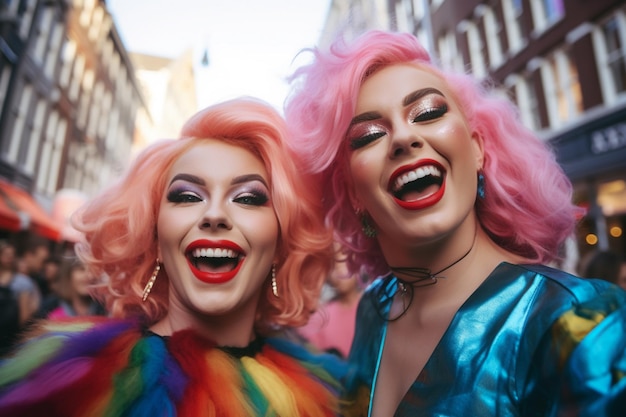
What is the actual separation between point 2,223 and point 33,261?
3.56 m

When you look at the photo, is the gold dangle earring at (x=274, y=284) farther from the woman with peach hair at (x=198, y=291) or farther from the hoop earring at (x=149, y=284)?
the hoop earring at (x=149, y=284)

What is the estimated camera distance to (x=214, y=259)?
1.50 meters

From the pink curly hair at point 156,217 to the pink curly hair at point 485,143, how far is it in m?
0.14

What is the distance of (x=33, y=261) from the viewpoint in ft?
16.0

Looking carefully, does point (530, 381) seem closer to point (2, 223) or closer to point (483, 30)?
point (2, 223)

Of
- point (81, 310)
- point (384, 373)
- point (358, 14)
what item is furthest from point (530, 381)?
point (81, 310)

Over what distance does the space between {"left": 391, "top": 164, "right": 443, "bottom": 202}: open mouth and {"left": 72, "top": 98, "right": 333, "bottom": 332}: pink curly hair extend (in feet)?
1.55

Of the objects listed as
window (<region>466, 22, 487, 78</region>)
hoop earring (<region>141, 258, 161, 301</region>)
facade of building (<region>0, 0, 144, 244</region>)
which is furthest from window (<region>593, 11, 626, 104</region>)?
facade of building (<region>0, 0, 144, 244</region>)

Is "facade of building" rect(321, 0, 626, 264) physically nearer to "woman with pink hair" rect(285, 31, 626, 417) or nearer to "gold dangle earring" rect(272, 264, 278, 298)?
"woman with pink hair" rect(285, 31, 626, 417)

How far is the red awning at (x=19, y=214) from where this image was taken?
25.8 feet

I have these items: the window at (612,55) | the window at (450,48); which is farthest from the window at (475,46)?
the window at (612,55)

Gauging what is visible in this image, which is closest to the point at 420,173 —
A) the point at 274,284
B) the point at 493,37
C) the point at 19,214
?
the point at 274,284

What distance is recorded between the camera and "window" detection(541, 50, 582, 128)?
30.6ft

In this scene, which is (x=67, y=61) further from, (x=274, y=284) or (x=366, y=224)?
(x=366, y=224)
